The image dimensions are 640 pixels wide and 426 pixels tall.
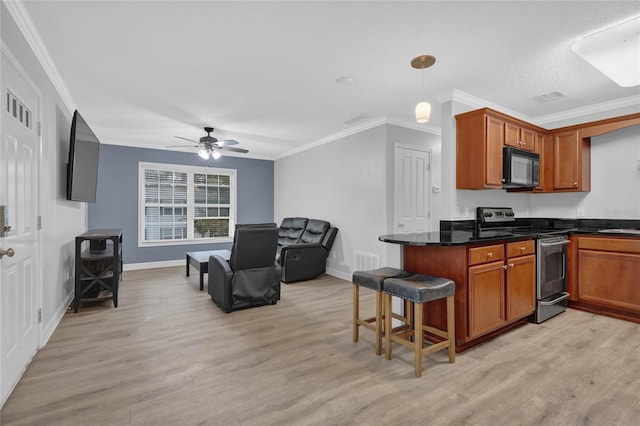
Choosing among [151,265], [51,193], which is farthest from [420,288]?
[151,265]

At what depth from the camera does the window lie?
21.0 feet

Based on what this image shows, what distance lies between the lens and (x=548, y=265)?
3289 millimetres

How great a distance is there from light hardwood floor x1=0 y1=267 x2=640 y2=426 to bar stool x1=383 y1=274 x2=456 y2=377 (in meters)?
0.15

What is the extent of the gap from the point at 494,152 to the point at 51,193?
444 cm

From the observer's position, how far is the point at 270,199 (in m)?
7.75

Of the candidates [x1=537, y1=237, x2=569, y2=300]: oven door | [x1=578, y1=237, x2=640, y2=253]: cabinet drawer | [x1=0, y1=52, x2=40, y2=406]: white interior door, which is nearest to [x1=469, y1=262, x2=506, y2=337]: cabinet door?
[x1=537, y1=237, x2=569, y2=300]: oven door

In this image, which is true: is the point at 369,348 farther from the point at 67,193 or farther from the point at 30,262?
the point at 67,193

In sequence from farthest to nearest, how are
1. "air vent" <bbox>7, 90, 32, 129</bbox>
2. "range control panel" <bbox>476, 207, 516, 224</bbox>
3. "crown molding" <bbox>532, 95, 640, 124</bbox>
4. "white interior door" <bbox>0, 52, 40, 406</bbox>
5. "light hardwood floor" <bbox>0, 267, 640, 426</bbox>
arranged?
"range control panel" <bbox>476, 207, 516, 224</bbox>
"crown molding" <bbox>532, 95, 640, 124</bbox>
"air vent" <bbox>7, 90, 32, 129</bbox>
"white interior door" <bbox>0, 52, 40, 406</bbox>
"light hardwood floor" <bbox>0, 267, 640, 426</bbox>

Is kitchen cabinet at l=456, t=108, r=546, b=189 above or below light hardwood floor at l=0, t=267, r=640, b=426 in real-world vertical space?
above

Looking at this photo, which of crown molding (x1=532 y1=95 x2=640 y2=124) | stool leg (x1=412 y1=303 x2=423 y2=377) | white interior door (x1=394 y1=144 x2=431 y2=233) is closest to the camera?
stool leg (x1=412 y1=303 x2=423 y2=377)

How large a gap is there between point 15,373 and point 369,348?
2.51 meters

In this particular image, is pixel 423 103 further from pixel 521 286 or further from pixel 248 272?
pixel 248 272

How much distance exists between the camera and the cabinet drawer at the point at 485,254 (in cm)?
254

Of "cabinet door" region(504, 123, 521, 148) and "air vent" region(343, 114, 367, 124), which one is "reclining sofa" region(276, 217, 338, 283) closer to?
"air vent" region(343, 114, 367, 124)
